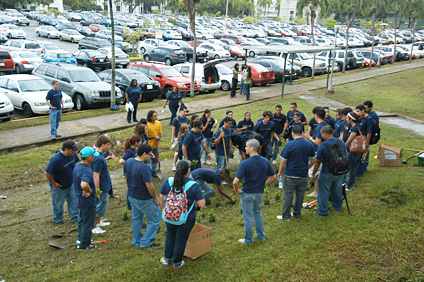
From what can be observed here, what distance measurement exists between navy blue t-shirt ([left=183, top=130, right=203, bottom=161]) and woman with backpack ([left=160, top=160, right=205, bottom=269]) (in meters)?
3.15

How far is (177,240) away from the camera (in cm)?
560

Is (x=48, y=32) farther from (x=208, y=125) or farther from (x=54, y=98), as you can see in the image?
(x=208, y=125)

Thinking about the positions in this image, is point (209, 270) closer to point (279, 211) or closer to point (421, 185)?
point (279, 211)

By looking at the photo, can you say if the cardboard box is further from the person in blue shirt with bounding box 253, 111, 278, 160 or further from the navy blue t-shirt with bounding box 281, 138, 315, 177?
the person in blue shirt with bounding box 253, 111, 278, 160

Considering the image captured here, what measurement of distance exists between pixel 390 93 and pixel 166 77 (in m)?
12.9

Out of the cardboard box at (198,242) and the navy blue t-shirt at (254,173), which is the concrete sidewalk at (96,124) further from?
the navy blue t-shirt at (254,173)

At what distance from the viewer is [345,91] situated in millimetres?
23391

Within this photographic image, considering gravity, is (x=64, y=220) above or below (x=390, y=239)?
below

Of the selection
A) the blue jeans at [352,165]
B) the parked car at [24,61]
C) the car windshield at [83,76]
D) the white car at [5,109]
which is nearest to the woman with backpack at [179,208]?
the blue jeans at [352,165]

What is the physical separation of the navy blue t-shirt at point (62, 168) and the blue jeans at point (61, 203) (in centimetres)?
16

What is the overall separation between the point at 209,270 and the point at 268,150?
524 cm

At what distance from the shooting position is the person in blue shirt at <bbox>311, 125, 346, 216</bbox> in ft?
23.9

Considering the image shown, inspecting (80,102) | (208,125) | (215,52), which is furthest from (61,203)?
(215,52)

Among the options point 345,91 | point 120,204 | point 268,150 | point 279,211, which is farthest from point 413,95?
point 120,204
